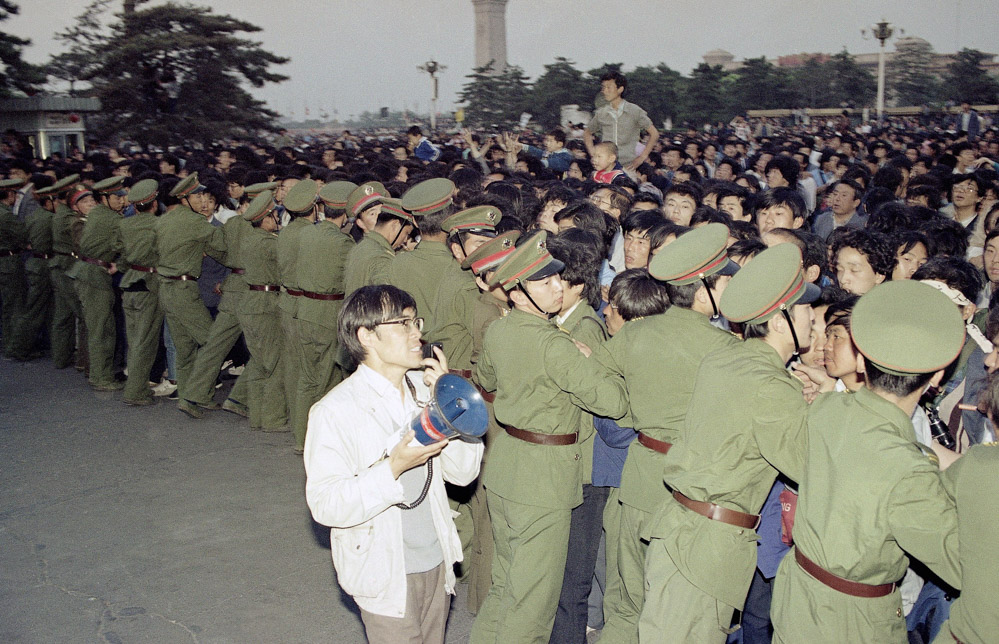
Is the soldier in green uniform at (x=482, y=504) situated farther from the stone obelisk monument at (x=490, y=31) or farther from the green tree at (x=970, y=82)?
the stone obelisk monument at (x=490, y=31)

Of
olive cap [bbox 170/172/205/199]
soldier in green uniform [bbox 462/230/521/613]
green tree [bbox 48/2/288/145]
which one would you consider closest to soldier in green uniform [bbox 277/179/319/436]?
olive cap [bbox 170/172/205/199]

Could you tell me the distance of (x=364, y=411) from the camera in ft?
9.09

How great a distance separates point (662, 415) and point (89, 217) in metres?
6.78

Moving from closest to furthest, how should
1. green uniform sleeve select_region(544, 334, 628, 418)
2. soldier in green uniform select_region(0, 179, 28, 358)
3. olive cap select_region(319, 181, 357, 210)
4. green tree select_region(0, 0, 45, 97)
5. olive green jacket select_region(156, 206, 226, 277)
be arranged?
1. green uniform sleeve select_region(544, 334, 628, 418)
2. olive cap select_region(319, 181, 357, 210)
3. olive green jacket select_region(156, 206, 226, 277)
4. soldier in green uniform select_region(0, 179, 28, 358)
5. green tree select_region(0, 0, 45, 97)

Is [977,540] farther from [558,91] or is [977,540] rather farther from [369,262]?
[558,91]

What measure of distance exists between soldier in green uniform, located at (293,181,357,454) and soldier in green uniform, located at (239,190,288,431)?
22.6 inches

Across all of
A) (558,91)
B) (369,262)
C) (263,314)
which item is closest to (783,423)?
(369,262)

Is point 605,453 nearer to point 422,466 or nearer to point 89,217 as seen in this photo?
point 422,466

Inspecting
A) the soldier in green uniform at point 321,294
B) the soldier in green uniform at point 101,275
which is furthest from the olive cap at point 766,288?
the soldier in green uniform at point 101,275

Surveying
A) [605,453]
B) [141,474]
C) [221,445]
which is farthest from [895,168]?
[141,474]

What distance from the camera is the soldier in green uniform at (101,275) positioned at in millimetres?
8156

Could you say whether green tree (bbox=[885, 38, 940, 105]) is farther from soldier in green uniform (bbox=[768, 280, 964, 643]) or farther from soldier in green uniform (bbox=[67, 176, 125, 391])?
soldier in green uniform (bbox=[768, 280, 964, 643])

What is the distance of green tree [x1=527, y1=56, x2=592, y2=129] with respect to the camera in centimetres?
3328

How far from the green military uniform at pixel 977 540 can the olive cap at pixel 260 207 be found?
569cm
